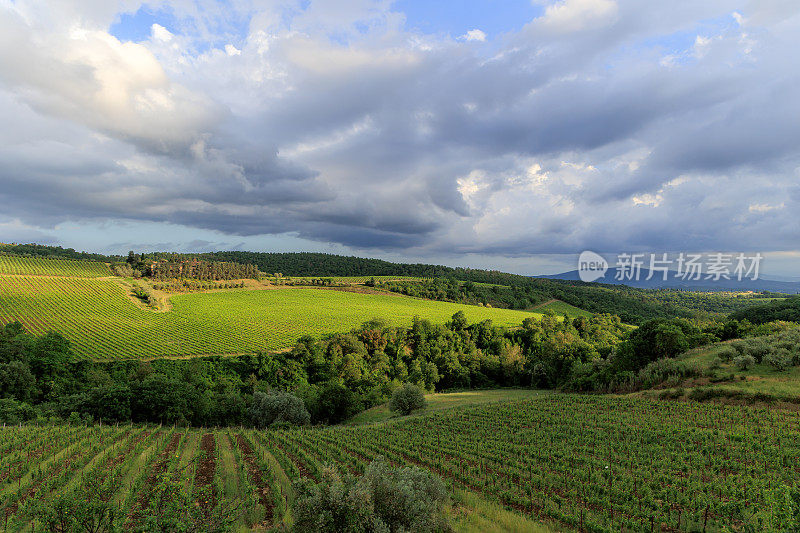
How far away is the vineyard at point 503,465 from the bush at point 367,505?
6.79 ft

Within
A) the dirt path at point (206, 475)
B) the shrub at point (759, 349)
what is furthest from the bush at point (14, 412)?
the shrub at point (759, 349)

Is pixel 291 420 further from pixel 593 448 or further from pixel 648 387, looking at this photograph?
pixel 648 387

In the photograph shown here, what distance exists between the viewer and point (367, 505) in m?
9.58

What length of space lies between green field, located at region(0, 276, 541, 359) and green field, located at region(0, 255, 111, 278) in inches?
471

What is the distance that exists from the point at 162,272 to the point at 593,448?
16123 centimetres

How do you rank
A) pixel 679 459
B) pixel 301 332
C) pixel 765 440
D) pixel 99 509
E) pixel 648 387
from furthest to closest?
1. pixel 301 332
2. pixel 648 387
3. pixel 765 440
4. pixel 679 459
5. pixel 99 509

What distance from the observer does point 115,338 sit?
74062mm

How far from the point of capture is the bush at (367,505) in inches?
369

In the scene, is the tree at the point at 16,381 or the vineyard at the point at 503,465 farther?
the tree at the point at 16,381

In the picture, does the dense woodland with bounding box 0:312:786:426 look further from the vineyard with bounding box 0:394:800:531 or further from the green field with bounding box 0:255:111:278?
the green field with bounding box 0:255:111:278

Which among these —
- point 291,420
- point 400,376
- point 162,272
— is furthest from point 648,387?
point 162,272

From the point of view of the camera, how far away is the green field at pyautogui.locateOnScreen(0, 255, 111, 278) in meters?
117

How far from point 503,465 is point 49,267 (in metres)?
173

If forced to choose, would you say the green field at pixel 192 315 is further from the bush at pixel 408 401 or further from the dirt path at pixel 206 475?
the dirt path at pixel 206 475
